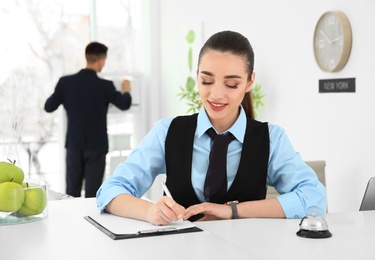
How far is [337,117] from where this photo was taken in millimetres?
3666

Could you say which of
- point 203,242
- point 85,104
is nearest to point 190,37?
point 85,104

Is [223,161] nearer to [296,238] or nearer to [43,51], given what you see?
[296,238]

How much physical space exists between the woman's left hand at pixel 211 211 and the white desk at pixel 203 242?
7cm

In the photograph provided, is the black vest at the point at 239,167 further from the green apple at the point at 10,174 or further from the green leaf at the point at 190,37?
the green leaf at the point at 190,37

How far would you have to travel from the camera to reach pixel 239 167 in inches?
78.4

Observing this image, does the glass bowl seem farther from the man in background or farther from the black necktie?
the man in background

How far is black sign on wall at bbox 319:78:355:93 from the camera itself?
3.52m

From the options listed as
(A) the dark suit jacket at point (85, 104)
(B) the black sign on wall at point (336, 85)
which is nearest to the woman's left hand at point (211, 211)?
(B) the black sign on wall at point (336, 85)

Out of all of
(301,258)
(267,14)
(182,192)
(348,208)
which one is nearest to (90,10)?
(267,14)

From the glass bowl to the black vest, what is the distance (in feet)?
1.43

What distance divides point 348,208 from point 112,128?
3238 mm

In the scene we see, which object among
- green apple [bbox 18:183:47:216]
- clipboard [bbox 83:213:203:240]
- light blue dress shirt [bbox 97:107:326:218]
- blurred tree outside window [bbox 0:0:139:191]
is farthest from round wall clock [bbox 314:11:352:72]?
blurred tree outside window [bbox 0:0:139:191]

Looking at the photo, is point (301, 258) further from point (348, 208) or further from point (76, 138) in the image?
point (76, 138)

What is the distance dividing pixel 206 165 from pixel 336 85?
1.84 meters
